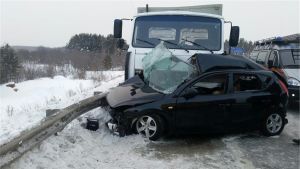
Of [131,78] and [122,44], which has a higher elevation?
[122,44]

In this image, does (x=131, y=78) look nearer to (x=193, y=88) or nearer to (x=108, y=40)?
(x=193, y=88)

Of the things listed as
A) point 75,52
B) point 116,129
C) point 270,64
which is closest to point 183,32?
point 116,129

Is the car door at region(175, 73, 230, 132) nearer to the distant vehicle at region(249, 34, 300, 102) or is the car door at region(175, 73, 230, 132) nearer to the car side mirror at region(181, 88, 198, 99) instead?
the car side mirror at region(181, 88, 198, 99)

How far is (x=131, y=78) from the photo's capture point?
27.4 ft

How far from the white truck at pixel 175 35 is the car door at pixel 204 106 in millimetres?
1875

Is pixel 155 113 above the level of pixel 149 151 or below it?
above

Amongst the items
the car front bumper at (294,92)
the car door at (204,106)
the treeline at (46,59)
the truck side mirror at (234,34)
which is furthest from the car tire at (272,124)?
the treeline at (46,59)

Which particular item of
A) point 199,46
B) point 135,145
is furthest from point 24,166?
point 199,46

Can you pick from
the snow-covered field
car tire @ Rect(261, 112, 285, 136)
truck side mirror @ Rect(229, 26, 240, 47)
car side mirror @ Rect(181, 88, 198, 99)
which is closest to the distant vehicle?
truck side mirror @ Rect(229, 26, 240, 47)

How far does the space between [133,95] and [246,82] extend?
2.33 m

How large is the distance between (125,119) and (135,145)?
1.81 feet

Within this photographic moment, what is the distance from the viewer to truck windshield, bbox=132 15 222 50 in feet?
29.5

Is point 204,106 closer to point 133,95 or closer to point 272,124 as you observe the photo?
point 133,95

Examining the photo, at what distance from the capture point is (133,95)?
7008 millimetres
